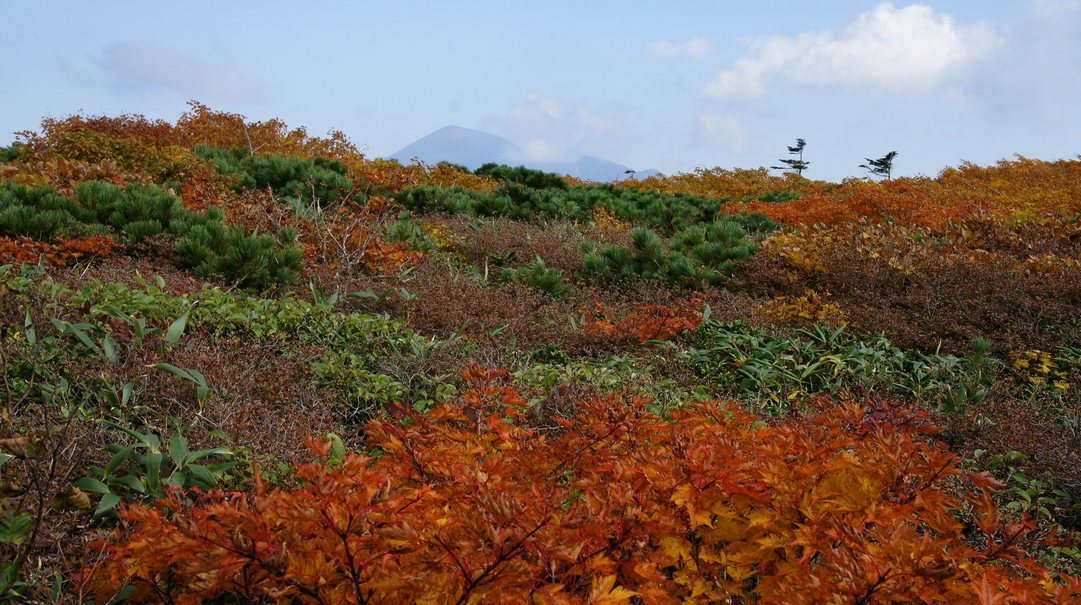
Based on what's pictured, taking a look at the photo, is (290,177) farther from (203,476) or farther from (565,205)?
(203,476)

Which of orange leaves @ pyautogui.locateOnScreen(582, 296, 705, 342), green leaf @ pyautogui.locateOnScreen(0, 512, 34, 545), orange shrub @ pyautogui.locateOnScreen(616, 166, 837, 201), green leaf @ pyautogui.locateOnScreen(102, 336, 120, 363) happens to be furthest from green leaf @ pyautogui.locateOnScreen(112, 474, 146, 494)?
orange shrub @ pyautogui.locateOnScreen(616, 166, 837, 201)

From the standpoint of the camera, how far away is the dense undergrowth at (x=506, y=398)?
180 centimetres

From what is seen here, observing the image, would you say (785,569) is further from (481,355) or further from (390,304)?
(390,304)

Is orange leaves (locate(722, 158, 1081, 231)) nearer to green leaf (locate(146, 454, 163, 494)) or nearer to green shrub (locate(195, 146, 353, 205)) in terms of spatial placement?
green shrub (locate(195, 146, 353, 205))

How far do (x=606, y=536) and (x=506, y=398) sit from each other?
1.01 meters

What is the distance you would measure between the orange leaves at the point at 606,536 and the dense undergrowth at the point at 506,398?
1 cm

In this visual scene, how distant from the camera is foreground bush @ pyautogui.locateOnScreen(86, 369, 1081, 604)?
5.42 ft

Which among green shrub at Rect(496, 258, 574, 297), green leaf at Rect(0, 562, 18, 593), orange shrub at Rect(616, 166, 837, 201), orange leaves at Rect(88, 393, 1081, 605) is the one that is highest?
orange shrub at Rect(616, 166, 837, 201)

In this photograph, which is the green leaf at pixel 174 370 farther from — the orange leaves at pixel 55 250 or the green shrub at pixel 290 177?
the green shrub at pixel 290 177

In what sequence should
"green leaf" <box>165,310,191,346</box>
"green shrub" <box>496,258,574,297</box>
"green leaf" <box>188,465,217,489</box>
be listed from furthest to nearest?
"green shrub" <box>496,258,574,297</box> → "green leaf" <box>165,310,191,346</box> → "green leaf" <box>188,465,217,489</box>

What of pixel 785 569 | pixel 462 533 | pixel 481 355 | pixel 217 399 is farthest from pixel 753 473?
pixel 481 355

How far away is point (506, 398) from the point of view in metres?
2.89

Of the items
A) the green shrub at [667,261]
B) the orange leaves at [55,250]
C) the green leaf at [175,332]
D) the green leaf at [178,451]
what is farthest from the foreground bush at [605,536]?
the green shrub at [667,261]

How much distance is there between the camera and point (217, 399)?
134 inches
